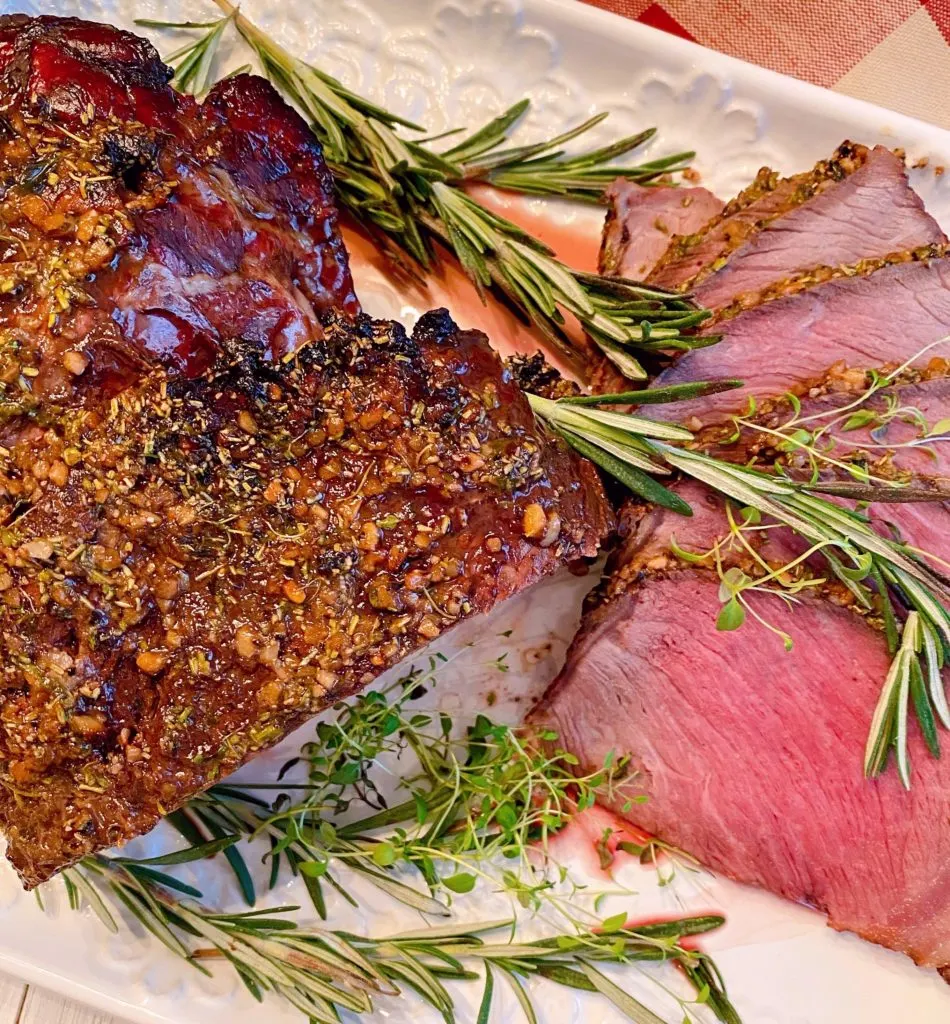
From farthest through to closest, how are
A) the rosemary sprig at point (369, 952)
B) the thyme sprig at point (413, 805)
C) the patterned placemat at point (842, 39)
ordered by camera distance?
the patterned placemat at point (842, 39), the thyme sprig at point (413, 805), the rosemary sprig at point (369, 952)

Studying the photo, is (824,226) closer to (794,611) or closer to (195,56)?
(794,611)

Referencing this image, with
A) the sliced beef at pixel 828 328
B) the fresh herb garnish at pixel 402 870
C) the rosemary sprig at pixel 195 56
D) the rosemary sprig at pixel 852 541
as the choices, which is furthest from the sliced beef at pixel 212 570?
the rosemary sprig at pixel 195 56

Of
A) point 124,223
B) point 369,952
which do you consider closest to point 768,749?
point 369,952

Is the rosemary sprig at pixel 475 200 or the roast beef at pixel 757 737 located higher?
the rosemary sprig at pixel 475 200

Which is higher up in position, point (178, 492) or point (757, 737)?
point (178, 492)

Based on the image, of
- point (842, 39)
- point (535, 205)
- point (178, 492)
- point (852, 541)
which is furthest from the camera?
point (842, 39)

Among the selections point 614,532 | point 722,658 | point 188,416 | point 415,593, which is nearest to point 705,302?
point 614,532

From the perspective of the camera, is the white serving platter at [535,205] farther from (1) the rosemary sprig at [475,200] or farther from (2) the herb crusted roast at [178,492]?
(2) the herb crusted roast at [178,492]
